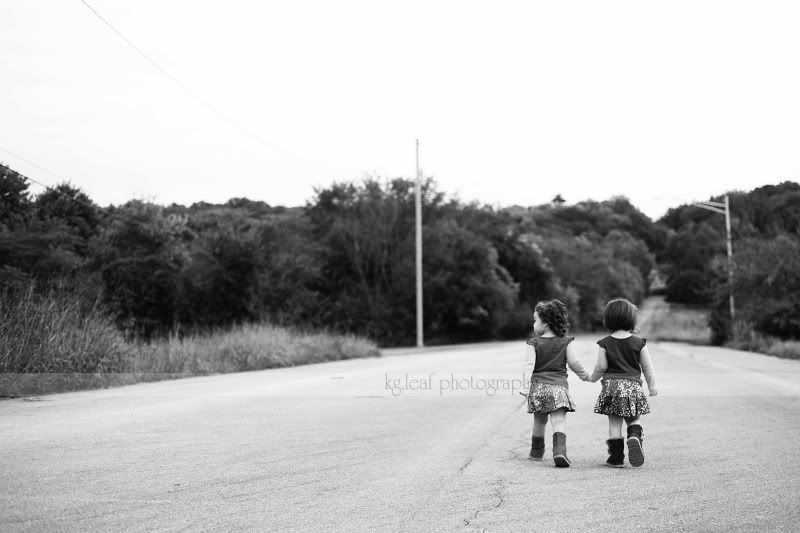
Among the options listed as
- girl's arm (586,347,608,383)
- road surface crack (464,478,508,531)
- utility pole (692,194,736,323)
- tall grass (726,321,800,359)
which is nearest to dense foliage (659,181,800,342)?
tall grass (726,321,800,359)

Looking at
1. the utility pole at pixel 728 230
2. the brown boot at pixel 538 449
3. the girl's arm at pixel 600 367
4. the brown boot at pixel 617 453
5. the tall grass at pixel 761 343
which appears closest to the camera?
A: the brown boot at pixel 617 453

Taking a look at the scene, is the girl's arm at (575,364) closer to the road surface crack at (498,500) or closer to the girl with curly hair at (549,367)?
the girl with curly hair at (549,367)

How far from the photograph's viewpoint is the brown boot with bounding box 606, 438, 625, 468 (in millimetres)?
7125

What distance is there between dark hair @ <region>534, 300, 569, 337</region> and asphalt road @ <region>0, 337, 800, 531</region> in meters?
1.18

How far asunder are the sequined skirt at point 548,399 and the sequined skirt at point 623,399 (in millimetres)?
268

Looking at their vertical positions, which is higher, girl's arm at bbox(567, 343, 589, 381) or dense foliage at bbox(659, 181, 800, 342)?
dense foliage at bbox(659, 181, 800, 342)

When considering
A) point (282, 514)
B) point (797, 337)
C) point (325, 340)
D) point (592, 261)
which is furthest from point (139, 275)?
point (592, 261)

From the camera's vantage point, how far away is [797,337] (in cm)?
3406

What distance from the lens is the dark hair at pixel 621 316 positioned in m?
7.36

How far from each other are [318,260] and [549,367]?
3840 cm

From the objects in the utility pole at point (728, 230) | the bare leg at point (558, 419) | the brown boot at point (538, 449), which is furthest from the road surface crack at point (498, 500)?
the utility pole at point (728, 230)

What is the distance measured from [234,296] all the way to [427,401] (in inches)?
924

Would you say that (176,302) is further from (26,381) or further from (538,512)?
(538,512)

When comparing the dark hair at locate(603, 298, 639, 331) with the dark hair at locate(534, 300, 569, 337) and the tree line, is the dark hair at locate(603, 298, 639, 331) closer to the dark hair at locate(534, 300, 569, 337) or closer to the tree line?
the dark hair at locate(534, 300, 569, 337)
